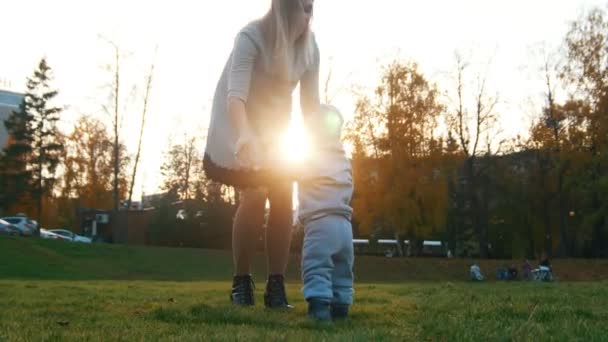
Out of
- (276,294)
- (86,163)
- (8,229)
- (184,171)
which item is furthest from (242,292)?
(184,171)

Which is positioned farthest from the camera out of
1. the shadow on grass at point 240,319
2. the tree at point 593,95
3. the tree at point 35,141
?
the tree at point 35,141

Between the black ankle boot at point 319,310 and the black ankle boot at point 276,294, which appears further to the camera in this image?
the black ankle boot at point 276,294

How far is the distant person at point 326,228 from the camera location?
3686mm

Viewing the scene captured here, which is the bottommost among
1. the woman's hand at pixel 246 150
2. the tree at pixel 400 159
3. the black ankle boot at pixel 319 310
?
the black ankle boot at pixel 319 310

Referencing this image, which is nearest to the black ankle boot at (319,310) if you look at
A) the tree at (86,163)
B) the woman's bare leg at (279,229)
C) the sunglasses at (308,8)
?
the woman's bare leg at (279,229)

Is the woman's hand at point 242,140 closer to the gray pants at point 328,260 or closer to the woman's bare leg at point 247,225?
the gray pants at point 328,260

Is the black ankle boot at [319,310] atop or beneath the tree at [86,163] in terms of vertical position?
beneath

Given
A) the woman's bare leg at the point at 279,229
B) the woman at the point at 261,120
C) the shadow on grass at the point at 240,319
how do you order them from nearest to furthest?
the shadow on grass at the point at 240,319 → the woman at the point at 261,120 → the woman's bare leg at the point at 279,229

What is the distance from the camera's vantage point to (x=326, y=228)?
Result: 3.76m

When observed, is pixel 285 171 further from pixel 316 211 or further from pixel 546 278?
pixel 546 278

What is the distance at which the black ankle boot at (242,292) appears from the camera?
4750 millimetres

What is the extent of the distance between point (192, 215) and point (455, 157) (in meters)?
18.1

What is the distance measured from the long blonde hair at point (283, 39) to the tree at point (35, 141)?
166ft

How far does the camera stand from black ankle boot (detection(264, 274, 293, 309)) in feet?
14.9
